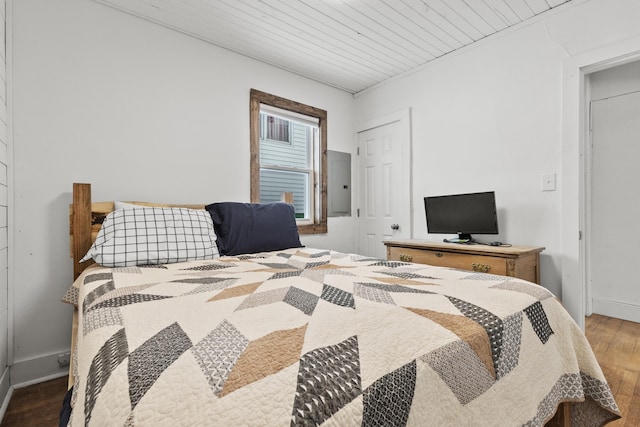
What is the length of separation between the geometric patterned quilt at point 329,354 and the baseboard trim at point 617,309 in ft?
8.44

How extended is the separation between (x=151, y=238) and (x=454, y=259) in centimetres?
210

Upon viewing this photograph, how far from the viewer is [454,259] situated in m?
2.43

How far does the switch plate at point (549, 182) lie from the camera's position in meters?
2.30

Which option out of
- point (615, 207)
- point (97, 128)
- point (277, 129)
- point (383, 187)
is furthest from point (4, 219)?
point (615, 207)

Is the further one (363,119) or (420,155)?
(363,119)

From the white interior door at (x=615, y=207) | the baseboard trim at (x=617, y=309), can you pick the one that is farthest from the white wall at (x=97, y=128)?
the baseboard trim at (x=617, y=309)

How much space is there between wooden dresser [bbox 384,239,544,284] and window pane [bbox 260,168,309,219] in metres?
1.29

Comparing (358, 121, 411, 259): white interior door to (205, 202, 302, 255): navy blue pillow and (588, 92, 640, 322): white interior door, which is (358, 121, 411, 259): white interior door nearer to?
(205, 202, 302, 255): navy blue pillow

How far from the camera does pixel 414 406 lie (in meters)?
0.58

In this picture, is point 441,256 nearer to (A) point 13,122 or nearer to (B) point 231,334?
(B) point 231,334

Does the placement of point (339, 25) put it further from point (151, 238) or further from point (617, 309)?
point (617, 309)

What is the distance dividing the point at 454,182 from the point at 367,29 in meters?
1.52

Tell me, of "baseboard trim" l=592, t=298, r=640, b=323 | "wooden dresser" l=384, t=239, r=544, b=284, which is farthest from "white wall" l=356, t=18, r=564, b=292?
"baseboard trim" l=592, t=298, r=640, b=323

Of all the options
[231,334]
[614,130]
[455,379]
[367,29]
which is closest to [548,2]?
[367,29]
